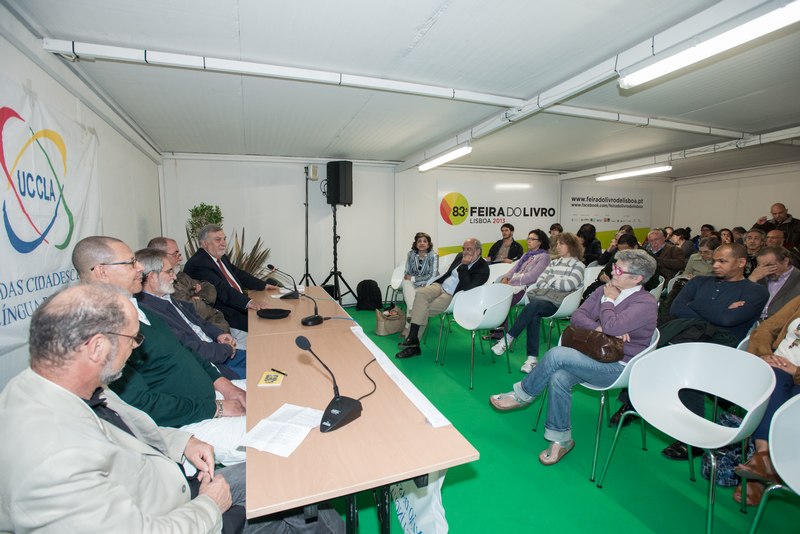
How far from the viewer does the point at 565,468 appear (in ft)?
7.28

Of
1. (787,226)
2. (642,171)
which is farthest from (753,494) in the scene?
(642,171)

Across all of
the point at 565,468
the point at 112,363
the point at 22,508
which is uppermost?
the point at 112,363

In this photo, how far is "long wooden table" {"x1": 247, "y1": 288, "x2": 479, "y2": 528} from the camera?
3.32ft

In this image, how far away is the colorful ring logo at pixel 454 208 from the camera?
706 cm

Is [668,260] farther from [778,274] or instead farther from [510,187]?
[510,187]

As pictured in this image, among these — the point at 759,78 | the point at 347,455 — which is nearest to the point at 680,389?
the point at 347,455

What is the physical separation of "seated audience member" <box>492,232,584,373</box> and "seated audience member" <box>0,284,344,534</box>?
124 inches

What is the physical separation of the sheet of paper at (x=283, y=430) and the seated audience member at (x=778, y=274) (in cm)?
348

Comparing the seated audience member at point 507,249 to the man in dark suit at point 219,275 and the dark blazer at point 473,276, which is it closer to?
the dark blazer at point 473,276

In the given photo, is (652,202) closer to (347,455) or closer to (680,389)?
(680,389)

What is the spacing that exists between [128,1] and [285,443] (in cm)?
234

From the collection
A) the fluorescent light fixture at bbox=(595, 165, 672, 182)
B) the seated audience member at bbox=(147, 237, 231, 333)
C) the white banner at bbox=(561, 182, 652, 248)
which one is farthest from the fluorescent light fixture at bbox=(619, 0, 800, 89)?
the white banner at bbox=(561, 182, 652, 248)

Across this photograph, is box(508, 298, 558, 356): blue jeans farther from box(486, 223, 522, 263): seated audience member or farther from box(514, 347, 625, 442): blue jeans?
box(486, 223, 522, 263): seated audience member

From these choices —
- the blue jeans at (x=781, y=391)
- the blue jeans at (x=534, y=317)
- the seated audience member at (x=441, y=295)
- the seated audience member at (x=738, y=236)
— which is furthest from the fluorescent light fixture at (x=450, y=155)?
the seated audience member at (x=738, y=236)
